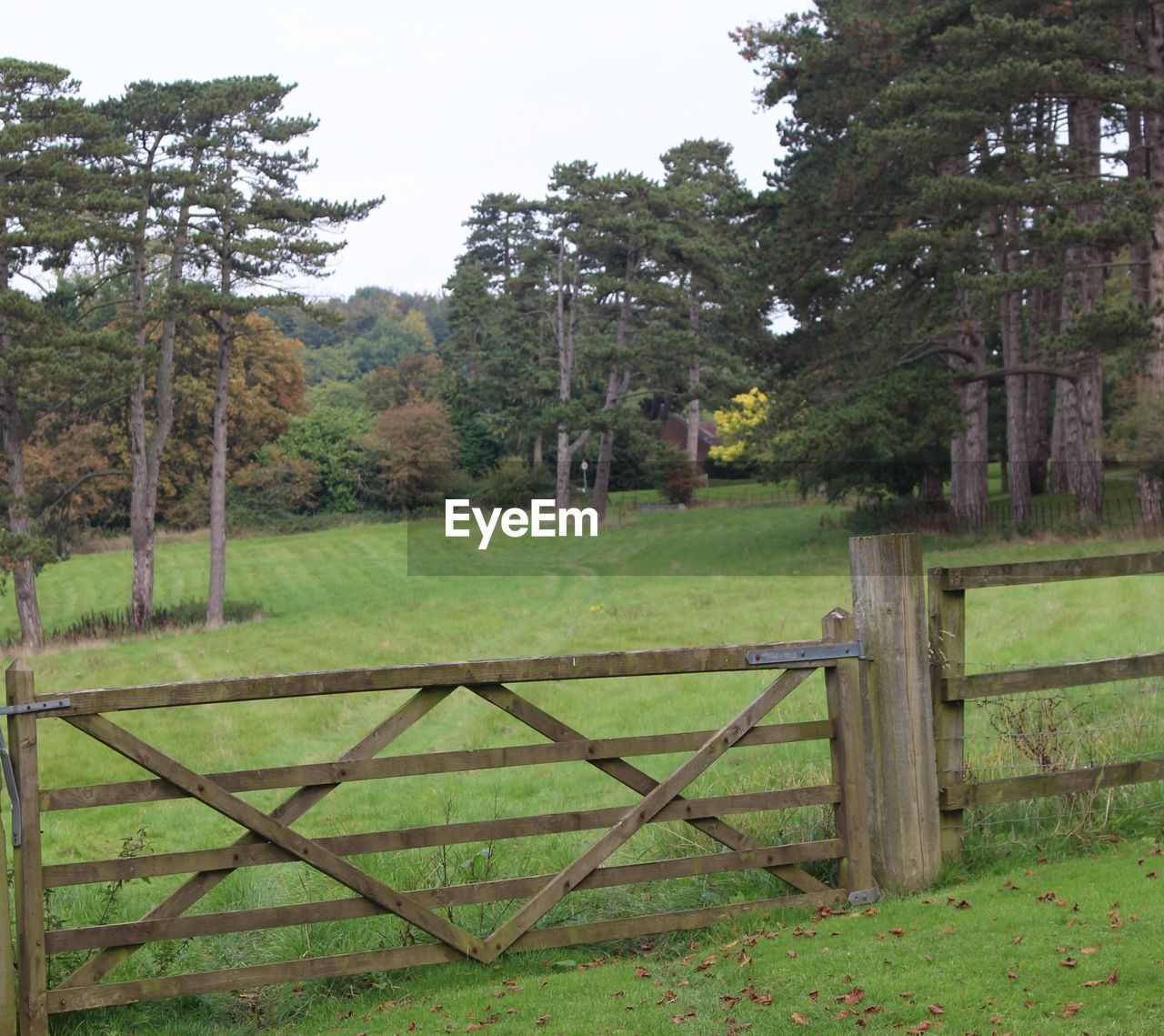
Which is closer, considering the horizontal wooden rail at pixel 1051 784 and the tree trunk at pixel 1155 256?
the horizontal wooden rail at pixel 1051 784

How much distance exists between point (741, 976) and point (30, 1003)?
2.89 meters

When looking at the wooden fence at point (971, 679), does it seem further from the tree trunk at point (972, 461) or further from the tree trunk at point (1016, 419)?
the tree trunk at point (972, 461)

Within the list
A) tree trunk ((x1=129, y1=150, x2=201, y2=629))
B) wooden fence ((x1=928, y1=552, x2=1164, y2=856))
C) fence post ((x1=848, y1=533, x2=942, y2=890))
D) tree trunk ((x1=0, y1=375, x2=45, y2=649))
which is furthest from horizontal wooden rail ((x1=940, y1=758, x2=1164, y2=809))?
tree trunk ((x1=129, y1=150, x2=201, y2=629))

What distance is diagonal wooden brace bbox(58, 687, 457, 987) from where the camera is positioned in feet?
16.9

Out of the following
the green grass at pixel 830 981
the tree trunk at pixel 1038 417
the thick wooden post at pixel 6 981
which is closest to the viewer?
the green grass at pixel 830 981

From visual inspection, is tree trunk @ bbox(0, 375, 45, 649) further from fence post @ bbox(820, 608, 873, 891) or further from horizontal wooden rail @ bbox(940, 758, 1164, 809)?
A: horizontal wooden rail @ bbox(940, 758, 1164, 809)

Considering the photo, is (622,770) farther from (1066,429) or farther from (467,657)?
(1066,429)

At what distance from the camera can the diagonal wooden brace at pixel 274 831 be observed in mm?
5094

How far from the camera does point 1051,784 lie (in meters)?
6.39

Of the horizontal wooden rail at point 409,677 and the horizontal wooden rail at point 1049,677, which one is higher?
the horizontal wooden rail at point 409,677

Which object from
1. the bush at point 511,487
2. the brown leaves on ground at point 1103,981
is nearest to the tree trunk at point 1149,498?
the bush at point 511,487

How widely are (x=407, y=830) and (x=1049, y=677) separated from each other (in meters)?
3.33

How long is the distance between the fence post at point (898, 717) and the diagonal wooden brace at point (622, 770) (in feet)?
1.31

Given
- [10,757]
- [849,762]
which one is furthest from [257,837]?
[849,762]
